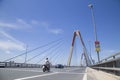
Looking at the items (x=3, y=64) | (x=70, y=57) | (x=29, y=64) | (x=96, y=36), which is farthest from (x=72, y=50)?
(x=96, y=36)

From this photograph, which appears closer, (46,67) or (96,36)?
(46,67)

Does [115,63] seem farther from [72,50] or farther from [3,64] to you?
[72,50]

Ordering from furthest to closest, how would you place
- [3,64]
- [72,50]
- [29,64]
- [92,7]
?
[72,50] → [29,64] → [3,64] → [92,7]

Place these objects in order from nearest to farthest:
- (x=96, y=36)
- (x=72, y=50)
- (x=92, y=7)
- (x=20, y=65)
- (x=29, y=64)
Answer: (x=96, y=36) → (x=92, y=7) → (x=20, y=65) → (x=29, y=64) → (x=72, y=50)

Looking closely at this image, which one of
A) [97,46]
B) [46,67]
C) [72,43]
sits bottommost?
[46,67]

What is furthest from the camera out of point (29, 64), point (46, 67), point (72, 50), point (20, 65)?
point (72, 50)

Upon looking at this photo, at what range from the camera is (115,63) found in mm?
6512

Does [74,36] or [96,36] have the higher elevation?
[74,36]

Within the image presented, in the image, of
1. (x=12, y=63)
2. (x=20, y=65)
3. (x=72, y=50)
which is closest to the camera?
(x=12, y=63)

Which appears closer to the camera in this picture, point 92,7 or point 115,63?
point 115,63

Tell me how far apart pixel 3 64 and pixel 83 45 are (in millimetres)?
26973

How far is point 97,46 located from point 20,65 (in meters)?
22.1

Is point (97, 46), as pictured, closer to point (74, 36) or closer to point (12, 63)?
point (12, 63)

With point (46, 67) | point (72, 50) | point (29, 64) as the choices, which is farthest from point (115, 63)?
point (72, 50)
